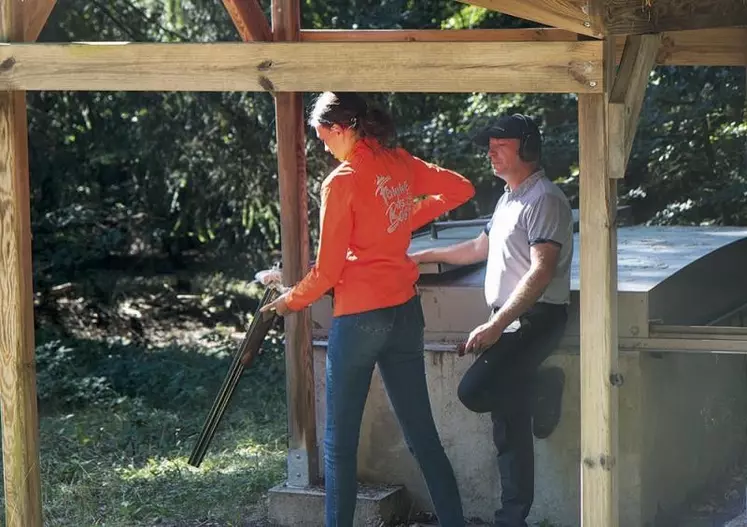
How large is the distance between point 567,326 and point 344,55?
180 centimetres

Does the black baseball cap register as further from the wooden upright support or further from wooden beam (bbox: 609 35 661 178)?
the wooden upright support

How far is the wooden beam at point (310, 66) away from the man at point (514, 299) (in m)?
0.84

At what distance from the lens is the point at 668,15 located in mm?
4570

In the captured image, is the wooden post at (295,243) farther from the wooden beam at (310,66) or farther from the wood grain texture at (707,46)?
the wood grain texture at (707,46)

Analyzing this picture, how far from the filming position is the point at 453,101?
1061 cm

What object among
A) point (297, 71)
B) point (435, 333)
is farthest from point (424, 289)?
point (297, 71)

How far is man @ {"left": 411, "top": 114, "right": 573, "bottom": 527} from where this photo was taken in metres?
4.95

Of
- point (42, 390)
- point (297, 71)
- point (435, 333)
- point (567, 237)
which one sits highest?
point (297, 71)

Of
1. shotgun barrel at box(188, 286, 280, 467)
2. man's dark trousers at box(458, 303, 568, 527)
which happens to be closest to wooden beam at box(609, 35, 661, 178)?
man's dark trousers at box(458, 303, 568, 527)

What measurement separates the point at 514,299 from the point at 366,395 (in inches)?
28.0


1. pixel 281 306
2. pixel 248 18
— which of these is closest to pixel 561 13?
pixel 281 306

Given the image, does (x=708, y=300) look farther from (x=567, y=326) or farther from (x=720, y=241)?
(x=567, y=326)

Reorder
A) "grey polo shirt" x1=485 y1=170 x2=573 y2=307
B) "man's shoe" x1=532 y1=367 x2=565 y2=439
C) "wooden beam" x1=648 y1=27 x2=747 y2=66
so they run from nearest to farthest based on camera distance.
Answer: "grey polo shirt" x1=485 y1=170 x2=573 y2=307, "man's shoe" x1=532 y1=367 x2=565 y2=439, "wooden beam" x1=648 y1=27 x2=747 y2=66

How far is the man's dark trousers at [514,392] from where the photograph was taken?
16.8ft
